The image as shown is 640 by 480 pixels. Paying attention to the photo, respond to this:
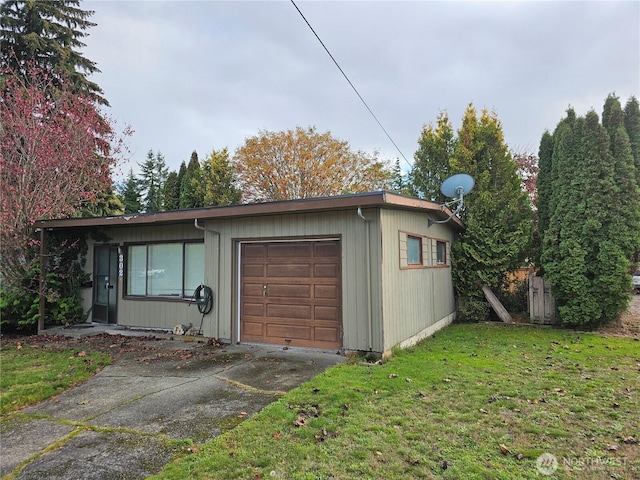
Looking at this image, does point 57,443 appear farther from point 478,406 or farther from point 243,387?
point 478,406

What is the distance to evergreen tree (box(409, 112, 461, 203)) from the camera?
10.9 metres

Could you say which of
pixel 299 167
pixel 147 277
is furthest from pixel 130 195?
pixel 147 277

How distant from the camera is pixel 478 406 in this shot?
3.58 m

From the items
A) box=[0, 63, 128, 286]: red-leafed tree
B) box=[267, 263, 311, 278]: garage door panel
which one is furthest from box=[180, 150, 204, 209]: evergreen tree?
box=[267, 263, 311, 278]: garage door panel

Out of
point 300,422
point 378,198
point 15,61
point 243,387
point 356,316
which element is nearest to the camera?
point 300,422

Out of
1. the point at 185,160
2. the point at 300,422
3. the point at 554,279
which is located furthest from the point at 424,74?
the point at 185,160

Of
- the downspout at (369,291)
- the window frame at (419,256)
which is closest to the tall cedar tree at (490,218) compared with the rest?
the window frame at (419,256)

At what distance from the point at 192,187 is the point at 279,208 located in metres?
17.1

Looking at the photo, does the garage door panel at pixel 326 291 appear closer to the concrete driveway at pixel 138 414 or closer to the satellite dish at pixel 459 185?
the concrete driveway at pixel 138 414

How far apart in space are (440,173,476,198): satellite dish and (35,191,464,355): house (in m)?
0.58

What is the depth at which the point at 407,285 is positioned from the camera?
6.34 metres

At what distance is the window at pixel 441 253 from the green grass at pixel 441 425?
3550 millimetres

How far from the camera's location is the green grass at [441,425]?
2463 millimetres

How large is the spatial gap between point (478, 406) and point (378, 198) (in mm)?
2808
